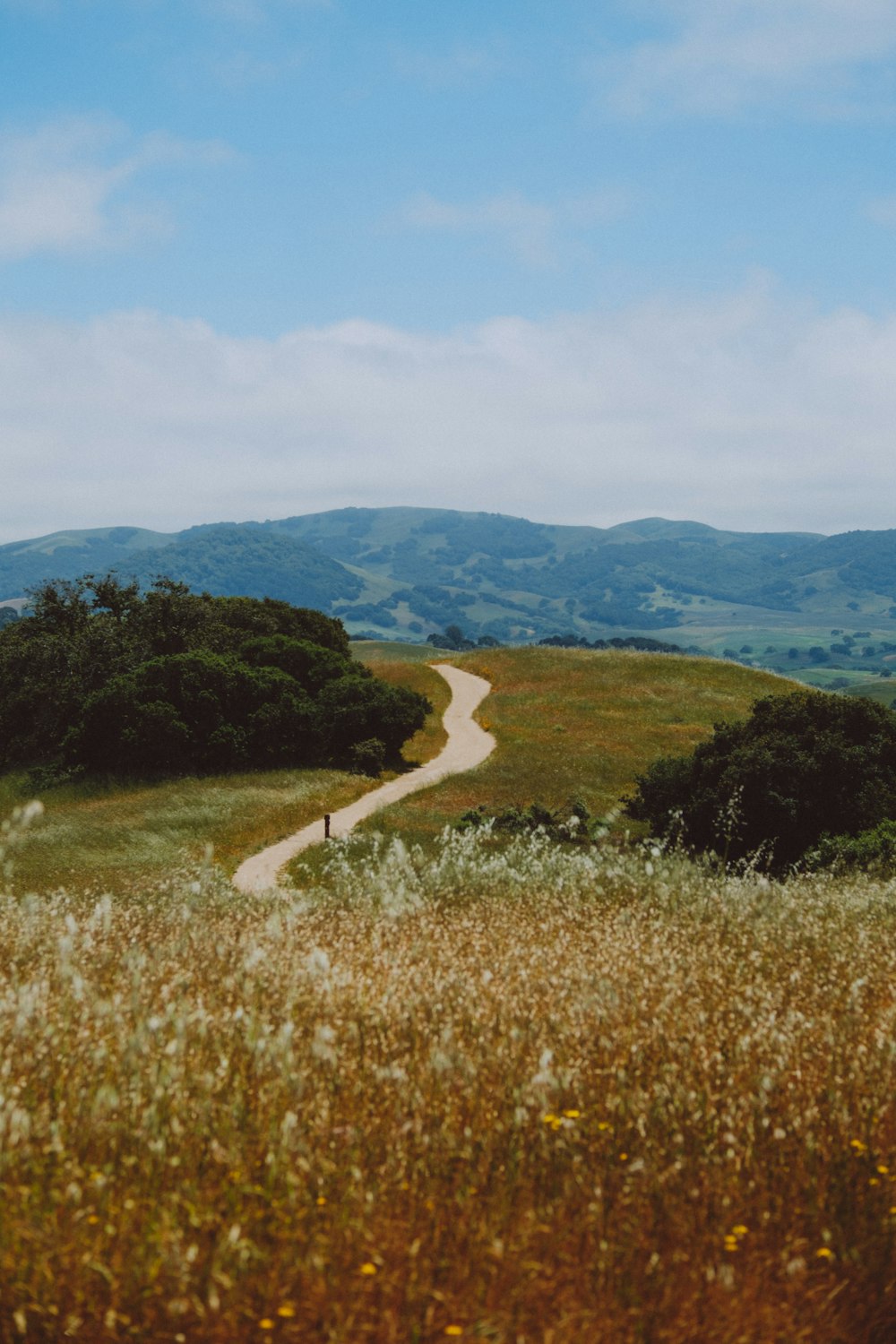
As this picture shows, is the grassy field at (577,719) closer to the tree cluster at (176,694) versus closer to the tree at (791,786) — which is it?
the tree cluster at (176,694)

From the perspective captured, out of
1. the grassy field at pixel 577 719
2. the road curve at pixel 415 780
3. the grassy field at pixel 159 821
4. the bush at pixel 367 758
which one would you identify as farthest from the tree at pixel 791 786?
the bush at pixel 367 758

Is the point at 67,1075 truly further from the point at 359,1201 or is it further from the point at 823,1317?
the point at 823,1317

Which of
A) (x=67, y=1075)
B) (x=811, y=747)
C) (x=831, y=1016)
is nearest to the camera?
(x=67, y=1075)

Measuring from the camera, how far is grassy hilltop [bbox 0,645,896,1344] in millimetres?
4301

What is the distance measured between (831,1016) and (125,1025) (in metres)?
5.50

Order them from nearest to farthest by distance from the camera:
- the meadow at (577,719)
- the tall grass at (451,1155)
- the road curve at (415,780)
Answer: the tall grass at (451,1155) → the road curve at (415,780) → the meadow at (577,719)

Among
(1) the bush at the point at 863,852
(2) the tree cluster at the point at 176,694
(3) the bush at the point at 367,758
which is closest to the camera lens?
(1) the bush at the point at 863,852

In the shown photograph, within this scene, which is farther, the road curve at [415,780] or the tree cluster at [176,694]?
the tree cluster at [176,694]

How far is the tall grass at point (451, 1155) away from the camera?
4293 mm

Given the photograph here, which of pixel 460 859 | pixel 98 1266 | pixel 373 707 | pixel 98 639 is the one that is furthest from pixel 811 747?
pixel 98 639

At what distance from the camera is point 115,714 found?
47.3 m

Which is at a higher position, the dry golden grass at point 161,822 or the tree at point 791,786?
the tree at point 791,786

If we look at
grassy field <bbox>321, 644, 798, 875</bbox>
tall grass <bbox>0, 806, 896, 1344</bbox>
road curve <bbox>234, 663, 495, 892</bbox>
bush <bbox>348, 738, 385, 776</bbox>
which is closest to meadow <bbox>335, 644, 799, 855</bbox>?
grassy field <bbox>321, 644, 798, 875</bbox>

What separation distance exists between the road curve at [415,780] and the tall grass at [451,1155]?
36.9ft
